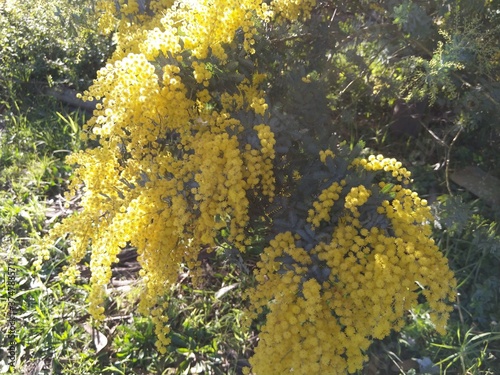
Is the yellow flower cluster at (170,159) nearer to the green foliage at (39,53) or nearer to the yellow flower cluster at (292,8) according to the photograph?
the yellow flower cluster at (292,8)

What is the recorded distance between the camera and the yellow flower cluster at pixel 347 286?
5.35ft

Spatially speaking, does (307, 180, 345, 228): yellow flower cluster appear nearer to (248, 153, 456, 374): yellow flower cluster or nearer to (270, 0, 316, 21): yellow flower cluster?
(248, 153, 456, 374): yellow flower cluster

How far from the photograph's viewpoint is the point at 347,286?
168 cm

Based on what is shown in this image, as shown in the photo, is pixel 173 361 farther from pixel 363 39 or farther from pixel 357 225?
pixel 363 39

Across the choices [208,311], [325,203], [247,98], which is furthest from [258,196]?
[208,311]

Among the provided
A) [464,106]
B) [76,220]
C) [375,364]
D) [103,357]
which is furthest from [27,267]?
[464,106]

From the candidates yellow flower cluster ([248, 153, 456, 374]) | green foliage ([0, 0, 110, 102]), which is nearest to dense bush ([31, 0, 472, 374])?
yellow flower cluster ([248, 153, 456, 374])

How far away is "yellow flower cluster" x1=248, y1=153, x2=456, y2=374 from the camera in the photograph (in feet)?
5.35

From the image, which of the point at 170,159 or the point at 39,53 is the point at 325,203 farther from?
the point at 39,53

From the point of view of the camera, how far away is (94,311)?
6.51 ft

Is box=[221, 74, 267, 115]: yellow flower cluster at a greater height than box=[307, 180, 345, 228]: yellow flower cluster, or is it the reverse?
box=[221, 74, 267, 115]: yellow flower cluster

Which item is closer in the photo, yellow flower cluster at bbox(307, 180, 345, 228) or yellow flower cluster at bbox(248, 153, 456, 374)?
yellow flower cluster at bbox(248, 153, 456, 374)

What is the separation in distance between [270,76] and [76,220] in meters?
1.13

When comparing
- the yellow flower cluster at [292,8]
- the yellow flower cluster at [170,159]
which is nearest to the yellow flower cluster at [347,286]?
the yellow flower cluster at [170,159]
